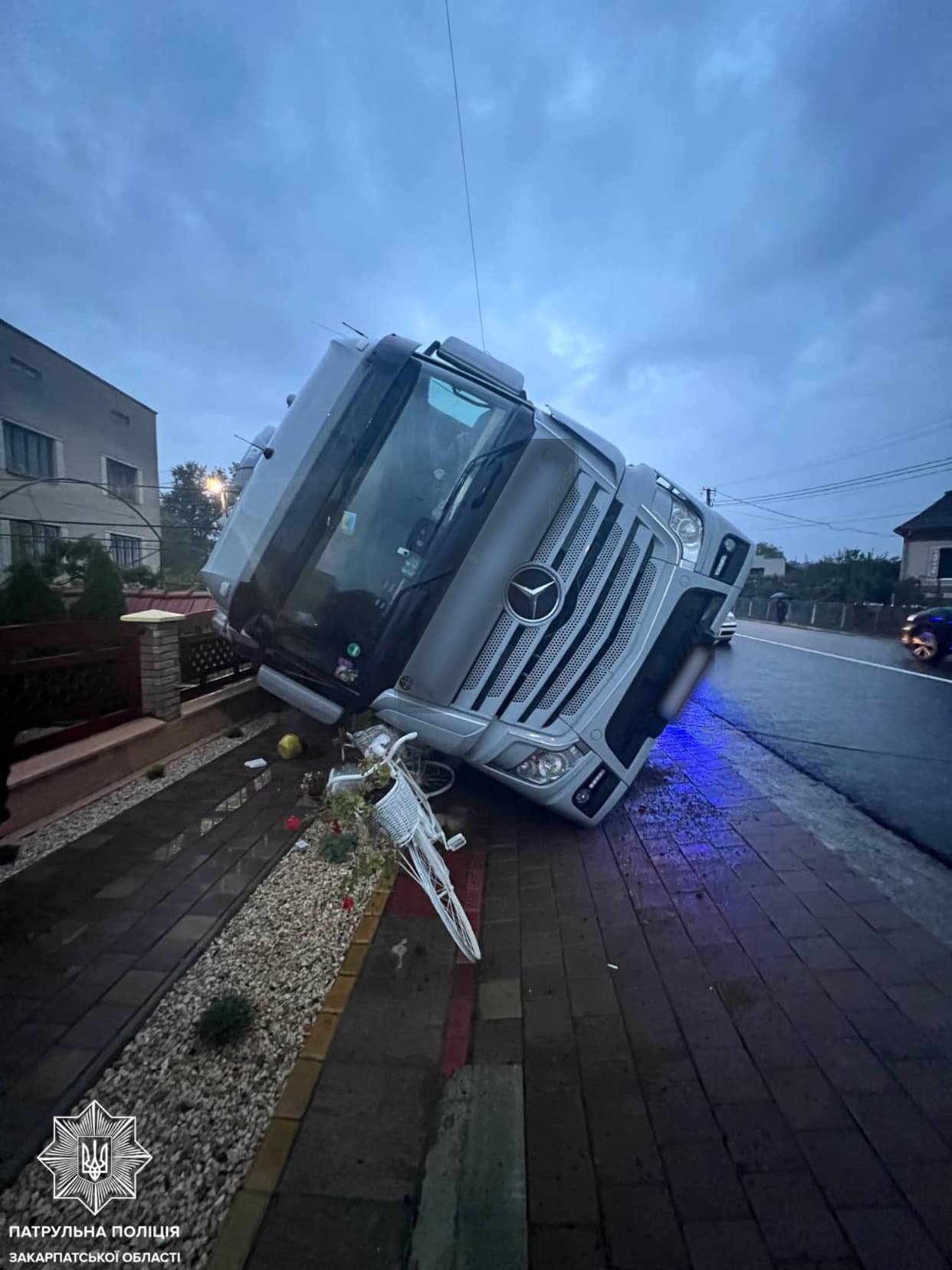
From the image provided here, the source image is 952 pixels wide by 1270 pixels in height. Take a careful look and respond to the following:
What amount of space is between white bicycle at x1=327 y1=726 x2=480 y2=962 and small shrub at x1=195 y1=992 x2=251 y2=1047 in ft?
2.70

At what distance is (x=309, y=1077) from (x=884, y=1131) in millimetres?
1802

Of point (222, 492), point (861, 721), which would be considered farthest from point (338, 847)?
point (861, 721)

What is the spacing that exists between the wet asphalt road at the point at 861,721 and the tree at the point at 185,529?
694cm

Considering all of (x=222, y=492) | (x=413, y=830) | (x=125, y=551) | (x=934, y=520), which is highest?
(x=934, y=520)

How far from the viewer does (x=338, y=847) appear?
3.39 metres

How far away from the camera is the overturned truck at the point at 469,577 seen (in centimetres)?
310

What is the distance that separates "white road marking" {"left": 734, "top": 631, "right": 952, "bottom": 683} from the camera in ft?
29.2

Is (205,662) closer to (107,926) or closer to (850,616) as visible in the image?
(107,926)

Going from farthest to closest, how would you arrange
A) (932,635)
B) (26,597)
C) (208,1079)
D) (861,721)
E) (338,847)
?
(932,635)
(861,721)
(26,597)
(338,847)
(208,1079)

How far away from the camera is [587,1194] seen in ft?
4.91

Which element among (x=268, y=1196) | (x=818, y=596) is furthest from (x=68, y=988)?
(x=818, y=596)

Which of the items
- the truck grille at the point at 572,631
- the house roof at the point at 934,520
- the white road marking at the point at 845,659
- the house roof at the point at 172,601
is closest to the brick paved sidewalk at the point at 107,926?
the truck grille at the point at 572,631

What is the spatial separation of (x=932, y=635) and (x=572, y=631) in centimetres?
1107

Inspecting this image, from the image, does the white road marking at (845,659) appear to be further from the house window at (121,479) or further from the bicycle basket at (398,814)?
the house window at (121,479)
